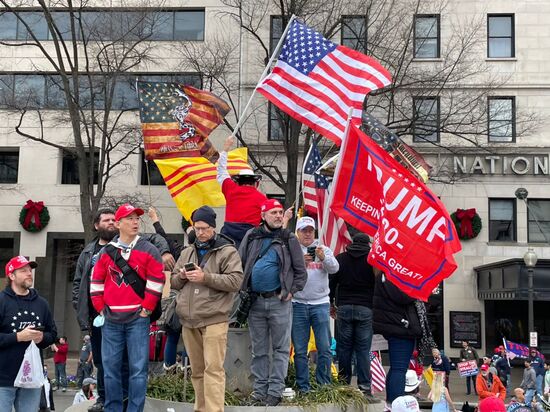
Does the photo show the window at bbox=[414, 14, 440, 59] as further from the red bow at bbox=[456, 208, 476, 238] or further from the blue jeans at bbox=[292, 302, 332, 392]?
the blue jeans at bbox=[292, 302, 332, 392]

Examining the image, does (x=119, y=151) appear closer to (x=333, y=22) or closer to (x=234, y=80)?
(x=234, y=80)

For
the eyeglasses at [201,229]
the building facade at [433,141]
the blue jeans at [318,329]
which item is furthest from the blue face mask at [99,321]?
the building facade at [433,141]

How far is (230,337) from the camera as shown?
25.6 feet

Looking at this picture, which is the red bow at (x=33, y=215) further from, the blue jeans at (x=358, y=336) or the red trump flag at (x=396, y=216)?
the blue jeans at (x=358, y=336)

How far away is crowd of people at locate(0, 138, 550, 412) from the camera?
621 centimetres

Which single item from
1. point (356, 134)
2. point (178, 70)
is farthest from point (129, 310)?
point (178, 70)

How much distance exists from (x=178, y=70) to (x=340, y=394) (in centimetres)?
2246

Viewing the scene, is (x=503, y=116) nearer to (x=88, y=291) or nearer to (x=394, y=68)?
(x=394, y=68)

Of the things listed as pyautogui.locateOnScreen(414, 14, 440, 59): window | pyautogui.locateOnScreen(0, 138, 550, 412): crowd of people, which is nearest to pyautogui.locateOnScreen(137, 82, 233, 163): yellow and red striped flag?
pyautogui.locateOnScreen(0, 138, 550, 412): crowd of people

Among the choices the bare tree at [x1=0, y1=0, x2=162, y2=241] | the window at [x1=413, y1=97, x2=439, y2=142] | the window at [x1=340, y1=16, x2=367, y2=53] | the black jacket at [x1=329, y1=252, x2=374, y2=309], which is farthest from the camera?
the window at [x1=413, y1=97, x2=439, y2=142]

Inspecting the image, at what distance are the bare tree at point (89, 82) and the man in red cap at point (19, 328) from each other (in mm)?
15991

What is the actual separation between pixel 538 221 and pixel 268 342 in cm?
2432

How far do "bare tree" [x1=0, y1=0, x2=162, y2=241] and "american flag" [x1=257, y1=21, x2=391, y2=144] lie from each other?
1301 centimetres

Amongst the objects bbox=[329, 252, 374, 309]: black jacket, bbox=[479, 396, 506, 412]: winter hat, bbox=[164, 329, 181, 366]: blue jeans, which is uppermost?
bbox=[329, 252, 374, 309]: black jacket
